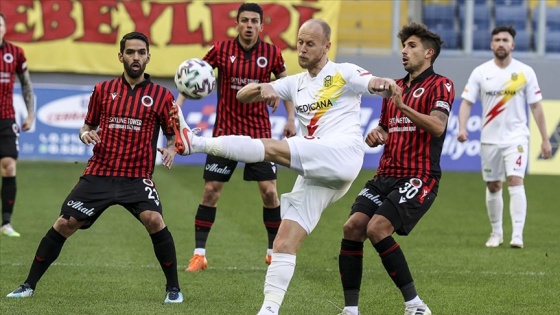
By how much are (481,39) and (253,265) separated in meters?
14.9

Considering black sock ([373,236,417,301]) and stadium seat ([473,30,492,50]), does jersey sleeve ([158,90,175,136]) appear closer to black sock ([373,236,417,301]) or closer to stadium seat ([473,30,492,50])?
black sock ([373,236,417,301])

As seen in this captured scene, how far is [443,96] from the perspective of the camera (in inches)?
284

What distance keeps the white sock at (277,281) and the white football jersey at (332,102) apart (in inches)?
32.6

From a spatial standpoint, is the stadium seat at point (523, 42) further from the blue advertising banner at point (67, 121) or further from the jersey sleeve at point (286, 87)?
the jersey sleeve at point (286, 87)

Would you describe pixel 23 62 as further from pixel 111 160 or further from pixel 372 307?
pixel 372 307

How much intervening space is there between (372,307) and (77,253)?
3.79 m

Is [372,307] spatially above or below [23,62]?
below

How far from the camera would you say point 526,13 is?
2427 cm

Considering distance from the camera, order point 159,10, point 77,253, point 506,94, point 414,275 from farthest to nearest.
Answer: point 159,10 < point 506,94 < point 77,253 < point 414,275

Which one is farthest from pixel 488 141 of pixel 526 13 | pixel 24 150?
pixel 526 13

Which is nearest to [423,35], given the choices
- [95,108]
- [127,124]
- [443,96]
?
[443,96]

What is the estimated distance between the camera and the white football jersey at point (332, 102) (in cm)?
703

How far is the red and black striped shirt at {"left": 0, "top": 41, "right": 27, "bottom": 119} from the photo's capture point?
11781 mm

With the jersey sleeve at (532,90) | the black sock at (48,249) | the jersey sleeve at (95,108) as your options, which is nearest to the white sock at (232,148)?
the jersey sleeve at (95,108)
